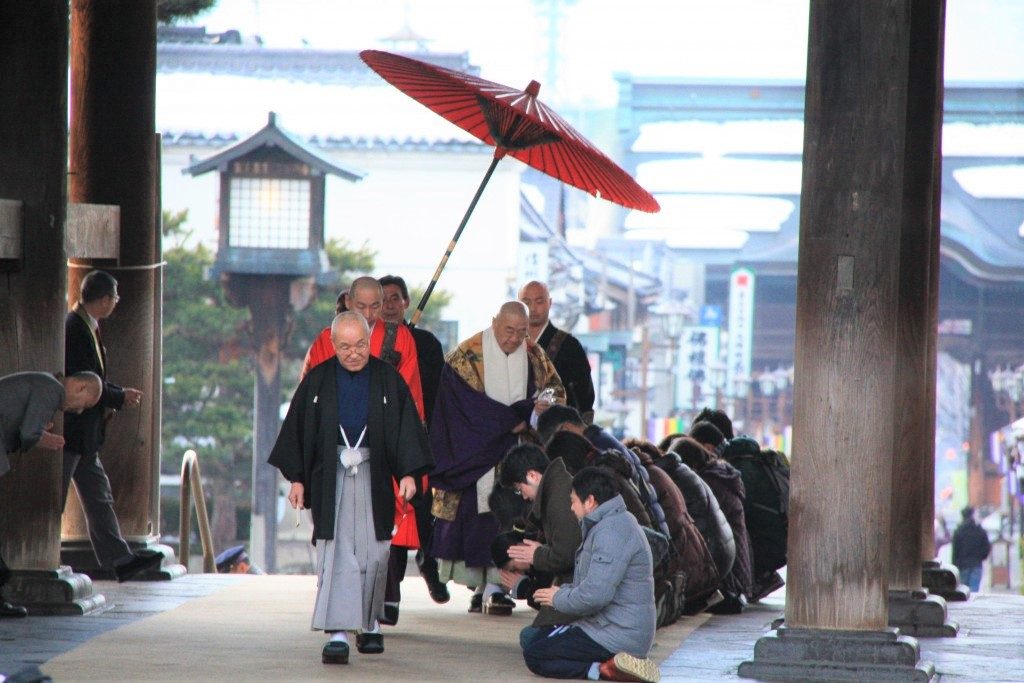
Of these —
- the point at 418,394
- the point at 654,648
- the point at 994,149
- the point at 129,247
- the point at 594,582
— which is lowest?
the point at 654,648

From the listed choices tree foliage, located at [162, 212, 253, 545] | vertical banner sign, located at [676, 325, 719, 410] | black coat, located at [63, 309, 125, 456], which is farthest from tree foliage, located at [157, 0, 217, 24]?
vertical banner sign, located at [676, 325, 719, 410]

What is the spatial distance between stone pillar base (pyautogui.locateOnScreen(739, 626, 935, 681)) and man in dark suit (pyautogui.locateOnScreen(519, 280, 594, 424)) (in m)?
2.41

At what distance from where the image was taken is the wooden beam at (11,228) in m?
6.78

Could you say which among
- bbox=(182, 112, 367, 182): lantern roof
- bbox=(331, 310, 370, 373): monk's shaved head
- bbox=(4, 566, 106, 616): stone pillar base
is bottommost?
bbox=(4, 566, 106, 616): stone pillar base

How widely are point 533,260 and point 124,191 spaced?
15.6 metres

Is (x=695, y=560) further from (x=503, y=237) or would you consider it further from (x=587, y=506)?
(x=503, y=237)

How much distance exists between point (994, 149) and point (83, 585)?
72.7ft

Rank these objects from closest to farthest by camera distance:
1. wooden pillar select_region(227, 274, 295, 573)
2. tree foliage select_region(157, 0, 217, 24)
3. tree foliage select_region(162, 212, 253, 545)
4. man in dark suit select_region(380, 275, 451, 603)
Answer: man in dark suit select_region(380, 275, 451, 603)
tree foliage select_region(157, 0, 217, 24)
wooden pillar select_region(227, 274, 295, 573)
tree foliage select_region(162, 212, 253, 545)

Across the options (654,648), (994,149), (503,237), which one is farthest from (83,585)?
(994,149)

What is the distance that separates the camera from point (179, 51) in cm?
2450

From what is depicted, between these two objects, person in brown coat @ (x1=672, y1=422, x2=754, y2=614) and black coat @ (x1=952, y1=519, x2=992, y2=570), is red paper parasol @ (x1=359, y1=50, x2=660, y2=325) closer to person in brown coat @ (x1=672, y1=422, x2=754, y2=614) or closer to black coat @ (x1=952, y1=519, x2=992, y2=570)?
person in brown coat @ (x1=672, y1=422, x2=754, y2=614)

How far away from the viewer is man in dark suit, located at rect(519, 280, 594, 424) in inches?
311

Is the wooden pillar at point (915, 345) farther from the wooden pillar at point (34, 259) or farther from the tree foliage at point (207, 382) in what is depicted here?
the tree foliage at point (207, 382)

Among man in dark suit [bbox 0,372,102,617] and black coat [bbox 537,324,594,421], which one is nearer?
man in dark suit [bbox 0,372,102,617]
